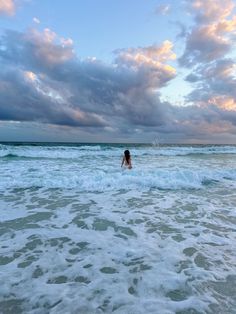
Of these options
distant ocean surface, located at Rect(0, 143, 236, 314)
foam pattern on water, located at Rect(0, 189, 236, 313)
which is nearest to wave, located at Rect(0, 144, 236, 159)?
distant ocean surface, located at Rect(0, 143, 236, 314)

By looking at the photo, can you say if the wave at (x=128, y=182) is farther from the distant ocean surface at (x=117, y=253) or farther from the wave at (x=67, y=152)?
the wave at (x=67, y=152)

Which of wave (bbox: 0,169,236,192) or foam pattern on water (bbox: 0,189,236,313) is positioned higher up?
wave (bbox: 0,169,236,192)

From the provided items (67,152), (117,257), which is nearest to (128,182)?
(117,257)

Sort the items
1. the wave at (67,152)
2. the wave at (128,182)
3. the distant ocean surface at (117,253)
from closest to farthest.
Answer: the distant ocean surface at (117,253)
the wave at (128,182)
the wave at (67,152)

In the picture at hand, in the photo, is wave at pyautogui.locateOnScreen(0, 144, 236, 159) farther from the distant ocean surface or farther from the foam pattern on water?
the foam pattern on water

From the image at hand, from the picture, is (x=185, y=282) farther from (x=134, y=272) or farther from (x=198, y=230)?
(x=198, y=230)

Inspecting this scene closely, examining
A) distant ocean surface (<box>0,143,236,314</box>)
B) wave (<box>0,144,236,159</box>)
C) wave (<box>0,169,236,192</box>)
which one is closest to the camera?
distant ocean surface (<box>0,143,236,314</box>)

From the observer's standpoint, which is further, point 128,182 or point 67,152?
point 67,152

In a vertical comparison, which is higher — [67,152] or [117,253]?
[67,152]

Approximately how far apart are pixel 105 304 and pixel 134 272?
0.80 meters

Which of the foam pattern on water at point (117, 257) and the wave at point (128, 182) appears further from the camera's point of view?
the wave at point (128, 182)

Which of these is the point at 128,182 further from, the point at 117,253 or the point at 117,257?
the point at 117,257

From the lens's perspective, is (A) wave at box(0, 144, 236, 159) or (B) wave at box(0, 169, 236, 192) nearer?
(B) wave at box(0, 169, 236, 192)

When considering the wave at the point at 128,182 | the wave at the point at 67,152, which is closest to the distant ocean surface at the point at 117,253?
the wave at the point at 128,182
